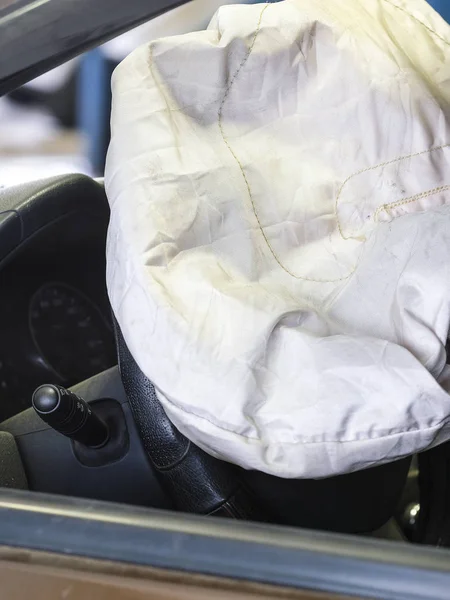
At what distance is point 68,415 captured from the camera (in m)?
0.66

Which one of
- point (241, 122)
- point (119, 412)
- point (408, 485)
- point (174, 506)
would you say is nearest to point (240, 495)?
point (174, 506)

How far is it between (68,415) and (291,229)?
303 mm

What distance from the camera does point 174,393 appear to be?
0.54 meters

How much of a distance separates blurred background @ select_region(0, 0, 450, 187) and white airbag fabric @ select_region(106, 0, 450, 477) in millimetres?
931

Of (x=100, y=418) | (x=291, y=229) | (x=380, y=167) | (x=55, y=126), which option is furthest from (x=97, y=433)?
(x=55, y=126)

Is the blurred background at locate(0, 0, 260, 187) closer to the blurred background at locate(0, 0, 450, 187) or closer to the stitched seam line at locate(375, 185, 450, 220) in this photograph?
the blurred background at locate(0, 0, 450, 187)

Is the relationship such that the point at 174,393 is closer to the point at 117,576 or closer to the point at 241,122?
the point at 117,576

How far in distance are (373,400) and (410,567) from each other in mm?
149

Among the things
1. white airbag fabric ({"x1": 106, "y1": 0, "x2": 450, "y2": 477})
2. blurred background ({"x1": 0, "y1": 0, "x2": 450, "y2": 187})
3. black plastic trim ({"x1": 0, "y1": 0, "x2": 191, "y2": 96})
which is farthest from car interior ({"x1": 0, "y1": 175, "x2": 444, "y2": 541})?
blurred background ({"x1": 0, "y1": 0, "x2": 450, "y2": 187})

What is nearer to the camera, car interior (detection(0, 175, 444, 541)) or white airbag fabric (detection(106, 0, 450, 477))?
white airbag fabric (detection(106, 0, 450, 477))

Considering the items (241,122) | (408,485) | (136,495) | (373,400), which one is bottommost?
(408,485)

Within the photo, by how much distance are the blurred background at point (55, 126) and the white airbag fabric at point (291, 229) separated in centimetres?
93

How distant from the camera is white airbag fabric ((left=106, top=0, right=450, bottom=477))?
530 mm

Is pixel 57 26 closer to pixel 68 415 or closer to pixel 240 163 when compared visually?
pixel 240 163
